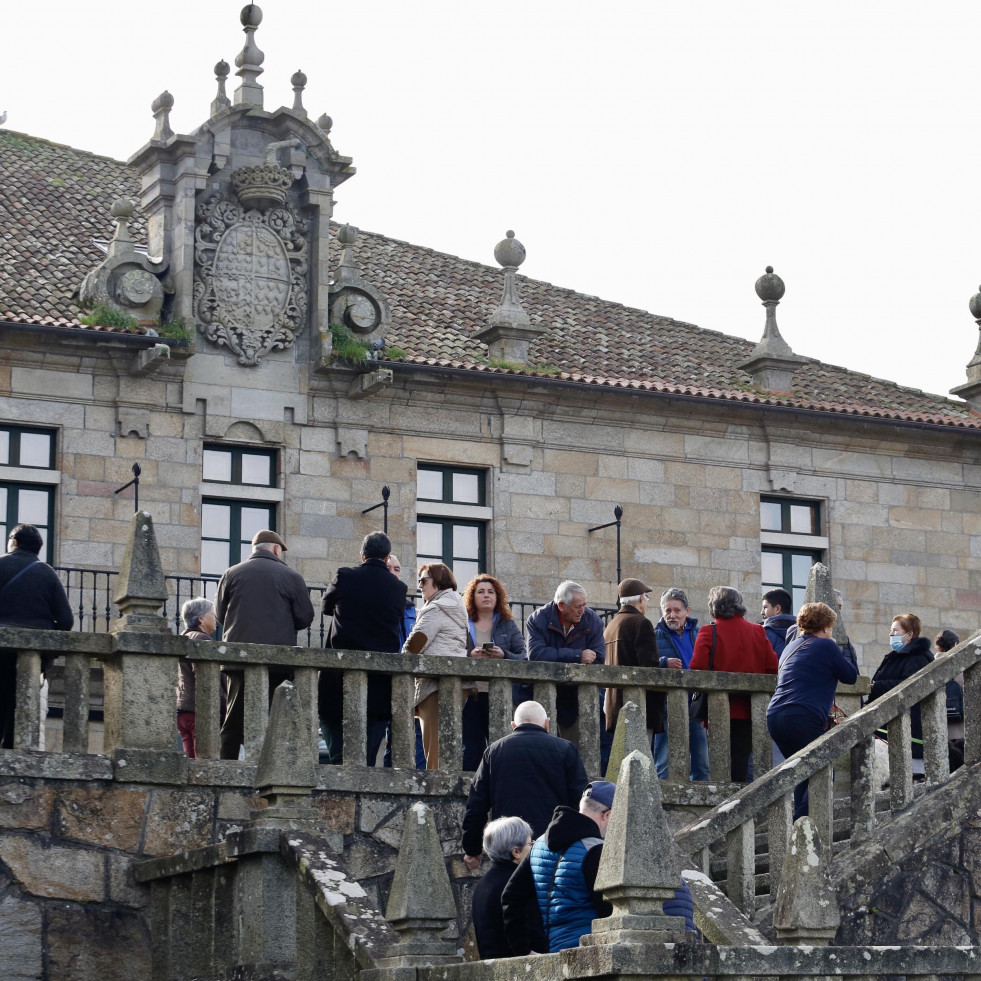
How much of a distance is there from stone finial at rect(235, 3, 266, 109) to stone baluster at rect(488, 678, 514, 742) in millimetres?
11985

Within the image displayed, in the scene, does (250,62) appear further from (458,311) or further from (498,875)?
(498,875)

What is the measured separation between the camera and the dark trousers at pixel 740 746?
13.1 meters

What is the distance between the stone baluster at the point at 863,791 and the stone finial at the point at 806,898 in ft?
8.02

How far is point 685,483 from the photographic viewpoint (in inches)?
957

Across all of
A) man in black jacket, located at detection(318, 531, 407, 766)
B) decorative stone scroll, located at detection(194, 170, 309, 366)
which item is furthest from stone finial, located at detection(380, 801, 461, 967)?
decorative stone scroll, located at detection(194, 170, 309, 366)

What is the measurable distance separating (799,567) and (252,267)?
24.4ft

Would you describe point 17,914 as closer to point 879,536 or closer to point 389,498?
point 389,498

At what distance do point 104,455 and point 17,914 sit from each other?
10.9m

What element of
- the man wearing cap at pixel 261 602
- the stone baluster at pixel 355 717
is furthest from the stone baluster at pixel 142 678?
the stone baluster at pixel 355 717

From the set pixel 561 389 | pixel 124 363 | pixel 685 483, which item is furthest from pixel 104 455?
pixel 685 483

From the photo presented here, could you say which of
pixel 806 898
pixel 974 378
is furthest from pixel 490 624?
pixel 974 378

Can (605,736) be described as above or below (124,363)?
below

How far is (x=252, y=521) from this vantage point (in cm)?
2216

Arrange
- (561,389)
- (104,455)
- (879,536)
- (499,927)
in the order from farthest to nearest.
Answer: (879,536)
(561,389)
(104,455)
(499,927)
